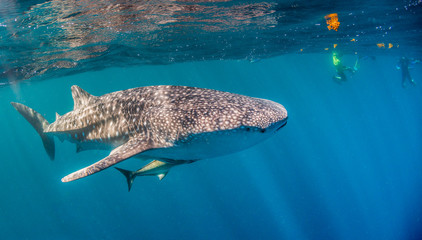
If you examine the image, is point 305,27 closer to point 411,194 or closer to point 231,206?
point 231,206

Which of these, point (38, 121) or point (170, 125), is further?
point (38, 121)

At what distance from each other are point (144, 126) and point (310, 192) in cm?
3506

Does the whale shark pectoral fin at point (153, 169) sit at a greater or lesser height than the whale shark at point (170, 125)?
lesser

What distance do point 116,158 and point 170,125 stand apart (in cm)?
89

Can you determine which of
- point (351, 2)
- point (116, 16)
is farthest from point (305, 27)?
point (116, 16)

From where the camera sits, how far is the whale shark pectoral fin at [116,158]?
331 centimetres

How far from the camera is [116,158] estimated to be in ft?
11.4

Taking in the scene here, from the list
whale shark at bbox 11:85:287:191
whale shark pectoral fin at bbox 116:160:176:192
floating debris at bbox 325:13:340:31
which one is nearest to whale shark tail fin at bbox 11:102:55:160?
whale shark at bbox 11:85:287:191

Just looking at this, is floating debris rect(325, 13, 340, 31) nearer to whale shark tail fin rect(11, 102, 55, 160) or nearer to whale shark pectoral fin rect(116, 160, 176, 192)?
whale shark pectoral fin rect(116, 160, 176, 192)

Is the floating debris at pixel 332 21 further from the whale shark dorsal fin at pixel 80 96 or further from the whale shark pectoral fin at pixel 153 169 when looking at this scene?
the whale shark pectoral fin at pixel 153 169

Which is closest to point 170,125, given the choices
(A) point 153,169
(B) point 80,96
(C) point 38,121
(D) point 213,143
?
(D) point 213,143

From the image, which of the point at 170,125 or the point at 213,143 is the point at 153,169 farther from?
the point at 213,143

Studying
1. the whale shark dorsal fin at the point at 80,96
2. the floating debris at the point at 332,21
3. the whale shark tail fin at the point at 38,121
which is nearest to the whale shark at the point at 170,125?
the whale shark dorsal fin at the point at 80,96

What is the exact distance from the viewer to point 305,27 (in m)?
17.1
